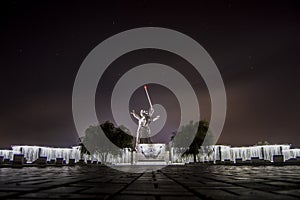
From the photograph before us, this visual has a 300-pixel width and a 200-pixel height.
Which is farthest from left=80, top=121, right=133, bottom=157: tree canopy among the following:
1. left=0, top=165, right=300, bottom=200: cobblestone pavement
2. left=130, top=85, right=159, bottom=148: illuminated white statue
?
left=0, top=165, right=300, bottom=200: cobblestone pavement

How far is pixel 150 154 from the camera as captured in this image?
57562mm

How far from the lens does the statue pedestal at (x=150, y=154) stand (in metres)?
56.8

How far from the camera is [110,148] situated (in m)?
46.0

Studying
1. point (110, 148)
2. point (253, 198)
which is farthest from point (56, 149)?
point (253, 198)

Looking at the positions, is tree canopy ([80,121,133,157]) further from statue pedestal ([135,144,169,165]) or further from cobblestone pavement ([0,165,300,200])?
cobblestone pavement ([0,165,300,200])

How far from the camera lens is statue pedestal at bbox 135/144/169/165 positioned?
2237 inches

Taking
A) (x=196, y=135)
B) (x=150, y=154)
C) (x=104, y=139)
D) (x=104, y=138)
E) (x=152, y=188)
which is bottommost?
(x=150, y=154)

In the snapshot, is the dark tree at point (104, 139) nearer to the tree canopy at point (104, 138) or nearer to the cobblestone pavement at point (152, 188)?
the tree canopy at point (104, 138)

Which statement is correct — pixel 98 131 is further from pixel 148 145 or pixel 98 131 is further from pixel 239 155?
pixel 239 155

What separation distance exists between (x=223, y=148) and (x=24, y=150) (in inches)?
2604

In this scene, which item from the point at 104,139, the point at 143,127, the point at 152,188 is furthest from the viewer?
the point at 143,127

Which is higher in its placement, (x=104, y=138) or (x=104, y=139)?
(x=104, y=138)

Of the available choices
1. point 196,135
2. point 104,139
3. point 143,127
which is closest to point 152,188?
point 104,139

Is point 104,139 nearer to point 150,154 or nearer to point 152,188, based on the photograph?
point 150,154
